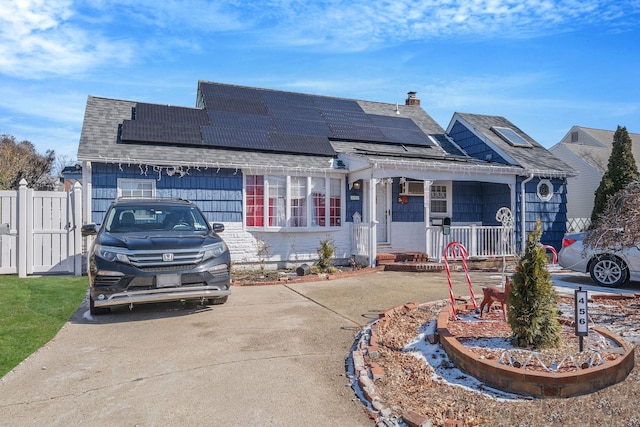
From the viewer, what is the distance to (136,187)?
35.5 feet

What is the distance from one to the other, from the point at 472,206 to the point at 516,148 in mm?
2681

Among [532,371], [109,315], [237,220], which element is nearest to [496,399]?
[532,371]

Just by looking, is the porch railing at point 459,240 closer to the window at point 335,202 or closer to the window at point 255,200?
the window at point 335,202

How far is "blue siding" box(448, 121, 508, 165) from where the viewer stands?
14.6 metres

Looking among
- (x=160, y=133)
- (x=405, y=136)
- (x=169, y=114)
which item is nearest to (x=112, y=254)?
(x=160, y=133)

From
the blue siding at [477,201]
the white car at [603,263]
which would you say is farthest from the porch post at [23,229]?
the blue siding at [477,201]

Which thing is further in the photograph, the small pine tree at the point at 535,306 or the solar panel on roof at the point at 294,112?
the solar panel on roof at the point at 294,112

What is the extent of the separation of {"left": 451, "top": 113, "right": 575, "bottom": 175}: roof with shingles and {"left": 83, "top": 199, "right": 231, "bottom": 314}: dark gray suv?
1091 cm

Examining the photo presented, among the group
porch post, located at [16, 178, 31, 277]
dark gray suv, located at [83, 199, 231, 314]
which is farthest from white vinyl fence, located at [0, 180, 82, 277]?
dark gray suv, located at [83, 199, 231, 314]

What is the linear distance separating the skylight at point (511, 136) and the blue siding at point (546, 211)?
184cm

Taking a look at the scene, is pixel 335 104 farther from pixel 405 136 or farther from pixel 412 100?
pixel 412 100

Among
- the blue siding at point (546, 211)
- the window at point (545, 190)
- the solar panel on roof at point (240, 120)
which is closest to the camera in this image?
the solar panel on roof at point (240, 120)

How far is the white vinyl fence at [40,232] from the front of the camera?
9273mm

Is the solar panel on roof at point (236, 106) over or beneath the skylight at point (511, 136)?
over
